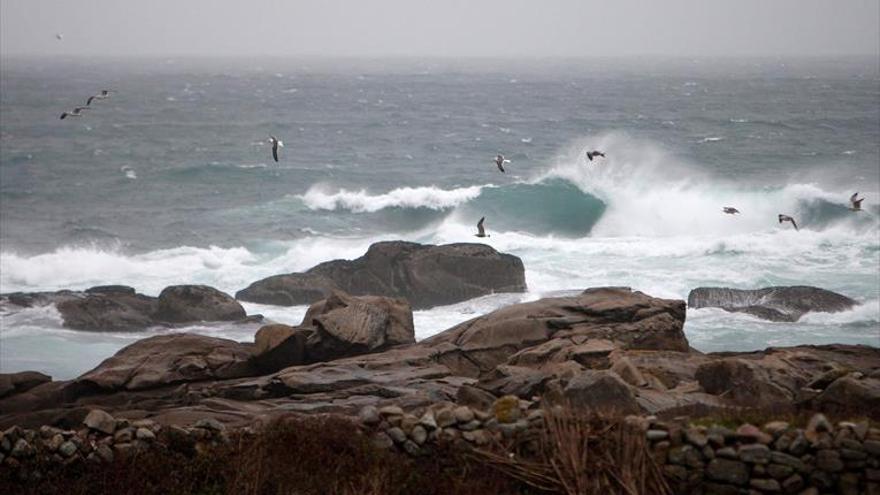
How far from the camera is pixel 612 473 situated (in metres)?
12.4

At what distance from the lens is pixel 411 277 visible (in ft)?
118

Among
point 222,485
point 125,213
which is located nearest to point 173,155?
point 125,213

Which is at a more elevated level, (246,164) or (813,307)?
(246,164)

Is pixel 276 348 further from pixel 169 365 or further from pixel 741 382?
pixel 741 382

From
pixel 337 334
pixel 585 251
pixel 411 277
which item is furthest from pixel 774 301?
pixel 337 334

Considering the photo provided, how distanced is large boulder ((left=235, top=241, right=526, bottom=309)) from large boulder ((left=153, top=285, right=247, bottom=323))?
2900mm

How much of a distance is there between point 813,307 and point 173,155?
4977cm

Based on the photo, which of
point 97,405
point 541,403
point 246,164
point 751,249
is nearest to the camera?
point 541,403

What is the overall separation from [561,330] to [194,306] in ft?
48.4

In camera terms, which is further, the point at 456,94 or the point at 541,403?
the point at 456,94

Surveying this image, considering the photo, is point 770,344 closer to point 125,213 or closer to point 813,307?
point 813,307

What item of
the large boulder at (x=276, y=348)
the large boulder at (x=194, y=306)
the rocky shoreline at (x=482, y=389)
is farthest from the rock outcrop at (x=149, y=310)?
the large boulder at (x=276, y=348)

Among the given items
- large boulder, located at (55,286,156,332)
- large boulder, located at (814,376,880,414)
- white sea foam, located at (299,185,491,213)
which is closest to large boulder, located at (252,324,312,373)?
large boulder, located at (814,376,880,414)

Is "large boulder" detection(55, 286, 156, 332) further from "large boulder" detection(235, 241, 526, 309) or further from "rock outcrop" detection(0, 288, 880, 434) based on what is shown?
"rock outcrop" detection(0, 288, 880, 434)
